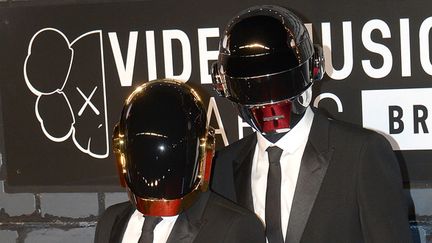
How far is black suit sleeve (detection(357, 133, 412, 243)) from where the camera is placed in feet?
4.44

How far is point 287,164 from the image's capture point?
143 centimetres

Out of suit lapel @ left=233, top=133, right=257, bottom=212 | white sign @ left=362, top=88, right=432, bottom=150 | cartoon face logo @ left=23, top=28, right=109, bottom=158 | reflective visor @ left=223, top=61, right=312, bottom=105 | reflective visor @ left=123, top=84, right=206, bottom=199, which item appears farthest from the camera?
cartoon face logo @ left=23, top=28, right=109, bottom=158

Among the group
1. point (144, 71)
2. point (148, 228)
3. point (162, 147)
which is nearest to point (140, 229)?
point (148, 228)

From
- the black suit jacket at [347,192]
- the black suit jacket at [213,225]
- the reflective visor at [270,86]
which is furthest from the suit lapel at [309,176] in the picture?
the black suit jacket at [213,225]

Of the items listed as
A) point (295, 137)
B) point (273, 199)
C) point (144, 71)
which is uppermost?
point (144, 71)

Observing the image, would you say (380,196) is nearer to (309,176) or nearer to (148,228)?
(309,176)

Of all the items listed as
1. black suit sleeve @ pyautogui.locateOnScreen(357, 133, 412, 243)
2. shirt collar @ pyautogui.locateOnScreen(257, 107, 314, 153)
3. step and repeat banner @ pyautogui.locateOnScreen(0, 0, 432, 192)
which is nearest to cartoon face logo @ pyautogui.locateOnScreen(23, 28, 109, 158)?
step and repeat banner @ pyautogui.locateOnScreen(0, 0, 432, 192)

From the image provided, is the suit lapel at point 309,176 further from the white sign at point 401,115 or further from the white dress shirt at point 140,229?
the white sign at point 401,115

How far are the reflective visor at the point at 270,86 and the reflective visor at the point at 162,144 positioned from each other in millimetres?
236

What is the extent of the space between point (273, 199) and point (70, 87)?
0.96 meters

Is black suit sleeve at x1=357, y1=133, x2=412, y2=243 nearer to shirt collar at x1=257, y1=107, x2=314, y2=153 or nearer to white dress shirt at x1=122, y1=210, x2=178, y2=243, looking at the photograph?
shirt collar at x1=257, y1=107, x2=314, y2=153

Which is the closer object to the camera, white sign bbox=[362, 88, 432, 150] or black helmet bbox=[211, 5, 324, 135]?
black helmet bbox=[211, 5, 324, 135]

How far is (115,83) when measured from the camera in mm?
2150

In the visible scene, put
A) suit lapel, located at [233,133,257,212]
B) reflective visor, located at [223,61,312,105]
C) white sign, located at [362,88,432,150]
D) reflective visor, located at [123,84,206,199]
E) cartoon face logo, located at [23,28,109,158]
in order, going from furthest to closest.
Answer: cartoon face logo, located at [23,28,109,158] < white sign, located at [362,88,432,150] < suit lapel, located at [233,133,257,212] < reflective visor, located at [223,61,312,105] < reflective visor, located at [123,84,206,199]
